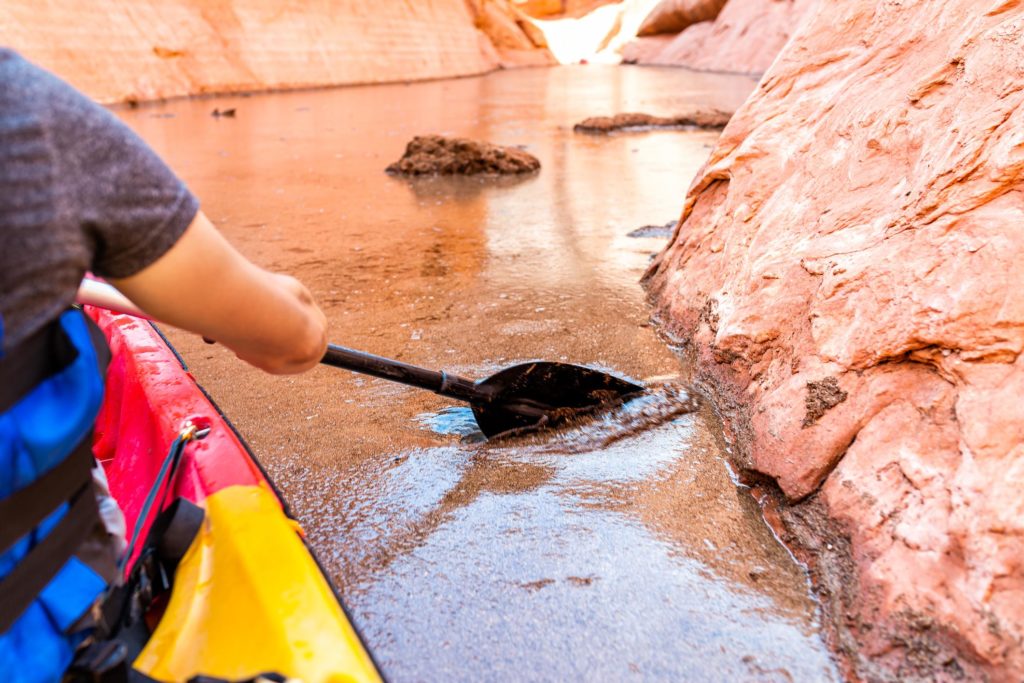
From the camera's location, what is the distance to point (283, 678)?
0.82m

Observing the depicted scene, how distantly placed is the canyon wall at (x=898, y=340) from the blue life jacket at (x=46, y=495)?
1177 mm

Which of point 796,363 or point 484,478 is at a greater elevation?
point 796,363

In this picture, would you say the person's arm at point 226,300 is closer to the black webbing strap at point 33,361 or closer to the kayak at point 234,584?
the black webbing strap at point 33,361

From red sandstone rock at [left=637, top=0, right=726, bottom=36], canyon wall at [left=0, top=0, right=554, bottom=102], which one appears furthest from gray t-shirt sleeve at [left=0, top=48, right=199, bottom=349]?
red sandstone rock at [left=637, top=0, right=726, bottom=36]

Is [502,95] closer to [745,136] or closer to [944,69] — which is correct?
[745,136]

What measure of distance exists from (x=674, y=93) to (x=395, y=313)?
1108 cm

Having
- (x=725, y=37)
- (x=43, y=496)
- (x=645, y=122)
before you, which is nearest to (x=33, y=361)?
(x=43, y=496)

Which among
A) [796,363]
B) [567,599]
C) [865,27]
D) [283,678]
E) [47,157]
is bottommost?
[567,599]

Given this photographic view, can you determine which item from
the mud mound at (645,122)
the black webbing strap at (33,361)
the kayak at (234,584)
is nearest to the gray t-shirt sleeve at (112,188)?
the black webbing strap at (33,361)

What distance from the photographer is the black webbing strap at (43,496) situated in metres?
0.72

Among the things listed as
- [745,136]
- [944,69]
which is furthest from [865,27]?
[944,69]

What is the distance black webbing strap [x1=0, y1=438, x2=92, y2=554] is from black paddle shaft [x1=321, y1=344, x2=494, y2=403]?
2.55ft

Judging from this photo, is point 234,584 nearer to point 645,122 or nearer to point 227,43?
point 645,122

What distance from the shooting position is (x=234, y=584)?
98 centimetres
